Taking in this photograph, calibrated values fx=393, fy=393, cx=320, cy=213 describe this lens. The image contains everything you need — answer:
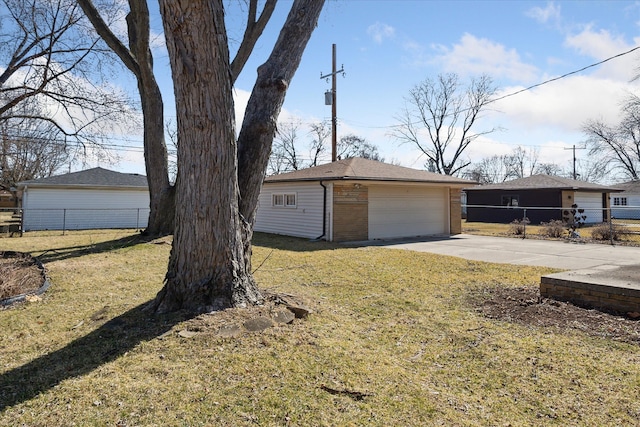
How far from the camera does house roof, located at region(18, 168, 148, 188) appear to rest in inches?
730

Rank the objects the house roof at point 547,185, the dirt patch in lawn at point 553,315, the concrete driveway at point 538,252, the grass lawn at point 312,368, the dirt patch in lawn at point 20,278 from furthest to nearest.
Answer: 1. the house roof at point 547,185
2. the concrete driveway at point 538,252
3. the dirt patch in lawn at point 20,278
4. the dirt patch in lawn at point 553,315
5. the grass lawn at point 312,368

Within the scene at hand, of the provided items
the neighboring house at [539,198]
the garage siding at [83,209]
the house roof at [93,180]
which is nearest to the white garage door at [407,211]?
the neighboring house at [539,198]

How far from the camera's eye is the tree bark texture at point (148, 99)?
981 cm

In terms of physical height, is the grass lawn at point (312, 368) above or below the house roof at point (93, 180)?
below

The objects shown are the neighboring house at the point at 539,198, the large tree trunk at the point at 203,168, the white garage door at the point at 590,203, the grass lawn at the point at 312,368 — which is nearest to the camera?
the grass lawn at the point at 312,368

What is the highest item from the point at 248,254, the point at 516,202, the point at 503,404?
the point at 516,202

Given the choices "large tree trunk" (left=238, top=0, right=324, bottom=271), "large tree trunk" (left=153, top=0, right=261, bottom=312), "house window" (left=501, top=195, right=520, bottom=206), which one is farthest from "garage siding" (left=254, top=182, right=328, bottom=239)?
"house window" (left=501, top=195, right=520, bottom=206)

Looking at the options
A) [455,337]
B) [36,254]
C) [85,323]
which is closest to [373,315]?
[455,337]

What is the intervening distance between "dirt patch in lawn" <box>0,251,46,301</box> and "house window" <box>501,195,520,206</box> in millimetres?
24748

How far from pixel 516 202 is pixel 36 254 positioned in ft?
80.8

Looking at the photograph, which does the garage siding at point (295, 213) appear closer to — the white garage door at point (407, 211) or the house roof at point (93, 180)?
the white garage door at point (407, 211)

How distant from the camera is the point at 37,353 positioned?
3.49 m

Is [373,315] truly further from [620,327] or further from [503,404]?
[620,327]

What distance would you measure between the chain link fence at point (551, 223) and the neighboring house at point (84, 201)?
55.9 feet
